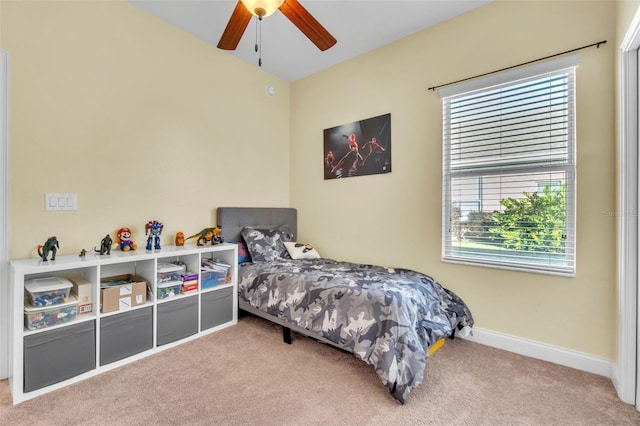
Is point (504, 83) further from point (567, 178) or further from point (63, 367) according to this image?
point (63, 367)

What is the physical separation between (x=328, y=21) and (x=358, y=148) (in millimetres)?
1179

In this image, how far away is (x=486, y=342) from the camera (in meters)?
2.33

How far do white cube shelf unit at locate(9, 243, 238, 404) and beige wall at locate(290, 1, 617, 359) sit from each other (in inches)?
55.1

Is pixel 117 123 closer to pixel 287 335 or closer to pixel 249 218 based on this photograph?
pixel 249 218

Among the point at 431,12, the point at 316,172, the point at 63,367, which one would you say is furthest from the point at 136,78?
the point at 431,12

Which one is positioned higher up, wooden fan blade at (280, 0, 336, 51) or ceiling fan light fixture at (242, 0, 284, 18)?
wooden fan blade at (280, 0, 336, 51)

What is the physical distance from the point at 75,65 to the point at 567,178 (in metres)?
3.58

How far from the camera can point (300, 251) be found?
10.4ft

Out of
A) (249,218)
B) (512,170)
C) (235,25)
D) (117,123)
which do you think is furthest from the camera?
(249,218)

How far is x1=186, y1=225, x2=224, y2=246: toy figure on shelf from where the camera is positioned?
107 inches

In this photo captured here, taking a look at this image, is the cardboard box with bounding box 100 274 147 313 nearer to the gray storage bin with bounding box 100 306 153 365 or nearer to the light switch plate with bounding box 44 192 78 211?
the gray storage bin with bounding box 100 306 153 365

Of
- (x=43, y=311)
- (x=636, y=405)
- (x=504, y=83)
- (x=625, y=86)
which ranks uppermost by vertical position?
(x=504, y=83)

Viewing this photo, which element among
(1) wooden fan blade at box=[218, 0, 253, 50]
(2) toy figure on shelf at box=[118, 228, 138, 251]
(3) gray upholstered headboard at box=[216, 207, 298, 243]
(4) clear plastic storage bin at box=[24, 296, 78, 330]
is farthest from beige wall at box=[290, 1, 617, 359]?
(4) clear plastic storage bin at box=[24, 296, 78, 330]

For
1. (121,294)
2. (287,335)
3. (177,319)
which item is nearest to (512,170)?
(287,335)
